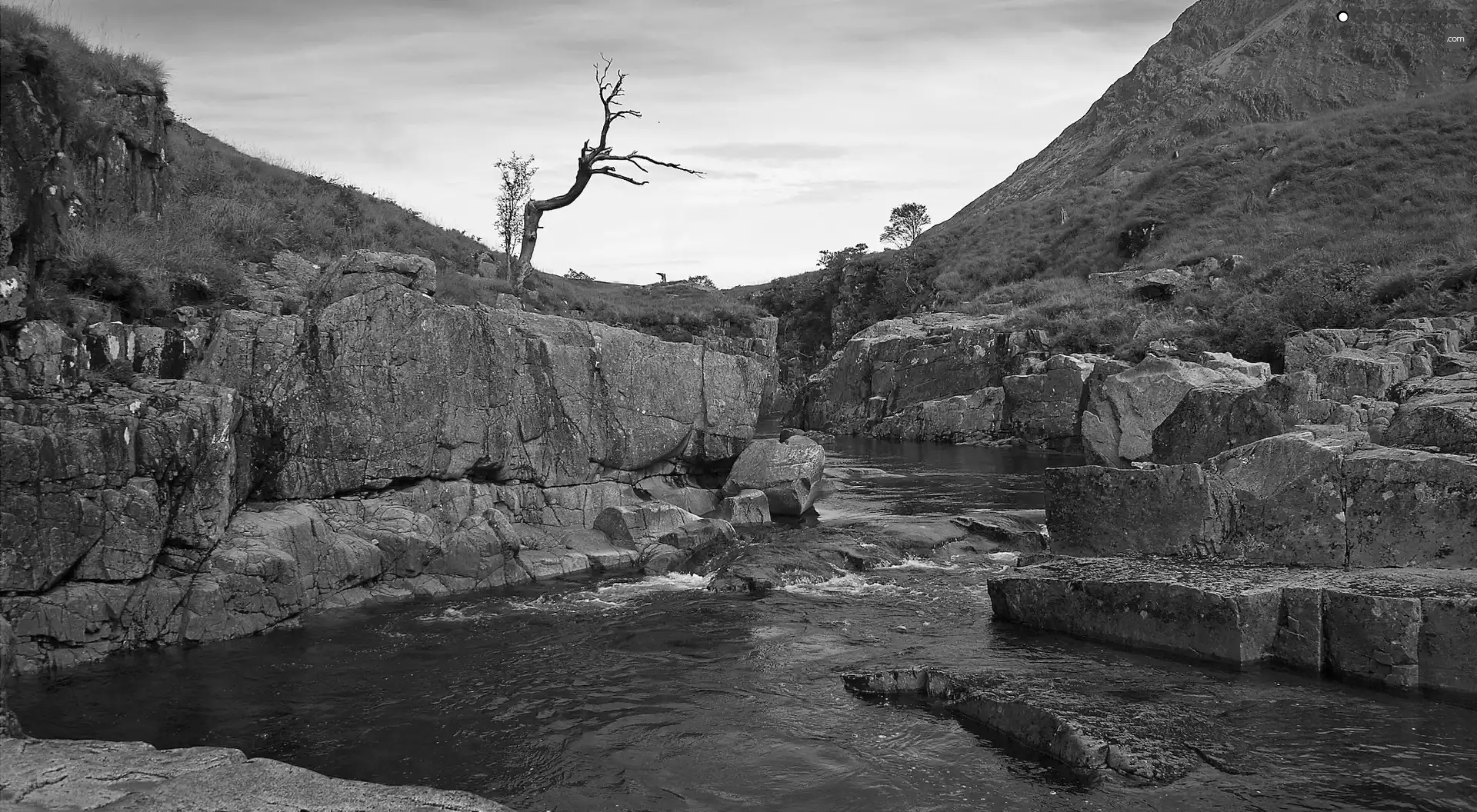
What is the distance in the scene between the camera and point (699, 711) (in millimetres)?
11094

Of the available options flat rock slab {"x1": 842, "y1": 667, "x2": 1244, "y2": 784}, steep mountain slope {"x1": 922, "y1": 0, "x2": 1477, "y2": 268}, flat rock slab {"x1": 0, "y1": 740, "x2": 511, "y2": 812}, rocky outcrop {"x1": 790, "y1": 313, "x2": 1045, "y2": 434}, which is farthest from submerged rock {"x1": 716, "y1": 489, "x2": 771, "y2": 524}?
steep mountain slope {"x1": 922, "y1": 0, "x2": 1477, "y2": 268}

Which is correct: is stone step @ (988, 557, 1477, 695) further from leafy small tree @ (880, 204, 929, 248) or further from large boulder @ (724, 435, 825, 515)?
leafy small tree @ (880, 204, 929, 248)

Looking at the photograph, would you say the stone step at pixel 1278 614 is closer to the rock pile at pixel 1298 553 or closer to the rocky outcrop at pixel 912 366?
the rock pile at pixel 1298 553

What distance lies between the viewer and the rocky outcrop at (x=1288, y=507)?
12.2m

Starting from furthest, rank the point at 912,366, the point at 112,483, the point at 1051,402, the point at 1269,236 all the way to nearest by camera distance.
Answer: the point at 1269,236, the point at 912,366, the point at 1051,402, the point at 112,483

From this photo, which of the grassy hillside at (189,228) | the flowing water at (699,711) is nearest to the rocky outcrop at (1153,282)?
the grassy hillside at (189,228)

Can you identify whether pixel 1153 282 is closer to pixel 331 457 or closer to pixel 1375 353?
pixel 1375 353

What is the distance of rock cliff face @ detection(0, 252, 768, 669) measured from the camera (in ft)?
41.2

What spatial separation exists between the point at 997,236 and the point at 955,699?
76289 mm

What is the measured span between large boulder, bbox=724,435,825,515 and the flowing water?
7.79 m

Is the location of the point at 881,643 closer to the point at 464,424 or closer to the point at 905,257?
the point at 464,424

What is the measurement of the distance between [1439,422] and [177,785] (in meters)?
16.0

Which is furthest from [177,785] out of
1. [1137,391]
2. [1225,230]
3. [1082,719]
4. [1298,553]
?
[1225,230]

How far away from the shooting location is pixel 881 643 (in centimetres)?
1358
